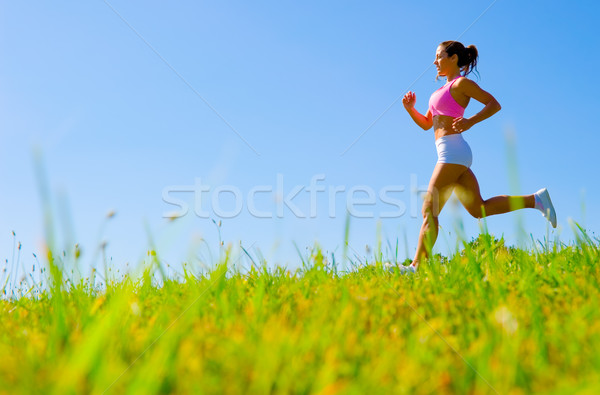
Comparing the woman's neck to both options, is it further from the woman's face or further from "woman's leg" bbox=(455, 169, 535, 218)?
"woman's leg" bbox=(455, 169, 535, 218)

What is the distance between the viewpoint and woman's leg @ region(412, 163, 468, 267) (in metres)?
4.95

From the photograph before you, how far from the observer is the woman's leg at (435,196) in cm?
495

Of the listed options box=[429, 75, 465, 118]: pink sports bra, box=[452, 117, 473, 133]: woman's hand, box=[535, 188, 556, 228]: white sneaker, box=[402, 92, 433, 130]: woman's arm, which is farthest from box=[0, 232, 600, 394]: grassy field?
box=[402, 92, 433, 130]: woman's arm

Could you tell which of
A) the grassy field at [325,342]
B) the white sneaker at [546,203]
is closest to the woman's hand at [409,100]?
the white sneaker at [546,203]

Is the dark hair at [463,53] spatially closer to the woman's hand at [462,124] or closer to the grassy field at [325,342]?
the woman's hand at [462,124]

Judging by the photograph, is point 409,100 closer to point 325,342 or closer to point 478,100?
point 478,100

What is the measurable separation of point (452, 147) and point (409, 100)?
1.11 metres

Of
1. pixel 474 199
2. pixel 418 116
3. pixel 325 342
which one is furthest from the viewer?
pixel 418 116

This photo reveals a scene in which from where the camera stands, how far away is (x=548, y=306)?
2.39m

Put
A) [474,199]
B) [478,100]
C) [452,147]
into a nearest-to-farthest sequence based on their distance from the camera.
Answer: [452,147], [478,100], [474,199]

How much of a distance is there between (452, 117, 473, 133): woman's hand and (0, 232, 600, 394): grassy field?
2.39m

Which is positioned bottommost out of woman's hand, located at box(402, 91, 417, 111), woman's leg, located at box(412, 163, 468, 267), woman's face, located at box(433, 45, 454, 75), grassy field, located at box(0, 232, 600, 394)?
grassy field, located at box(0, 232, 600, 394)

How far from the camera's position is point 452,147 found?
4961 millimetres

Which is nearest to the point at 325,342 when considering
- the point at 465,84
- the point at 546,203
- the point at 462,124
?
the point at 462,124
